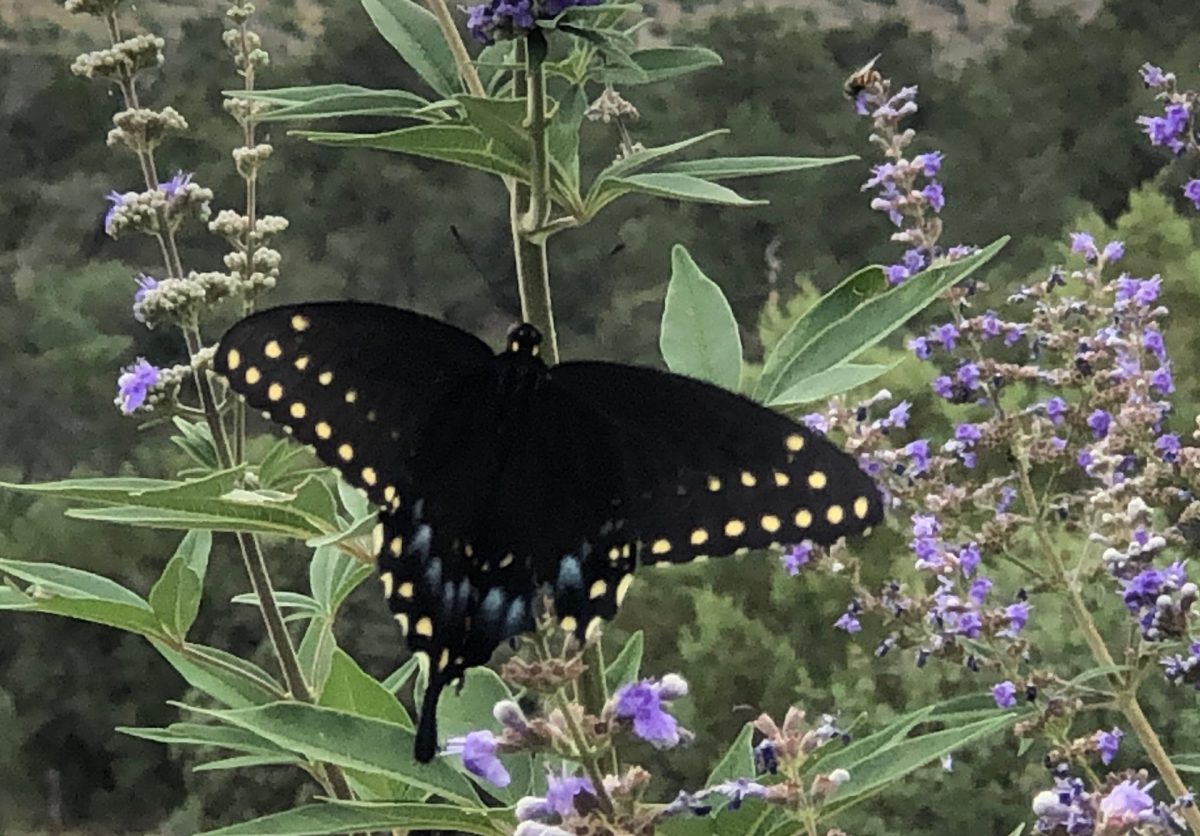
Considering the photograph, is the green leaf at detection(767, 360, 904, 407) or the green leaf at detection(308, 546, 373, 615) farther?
the green leaf at detection(308, 546, 373, 615)

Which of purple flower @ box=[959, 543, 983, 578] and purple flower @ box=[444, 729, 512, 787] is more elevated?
purple flower @ box=[959, 543, 983, 578]

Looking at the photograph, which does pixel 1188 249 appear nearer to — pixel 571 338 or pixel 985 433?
pixel 571 338

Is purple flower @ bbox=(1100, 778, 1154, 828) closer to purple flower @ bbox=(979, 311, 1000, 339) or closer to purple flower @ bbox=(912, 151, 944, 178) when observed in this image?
purple flower @ bbox=(979, 311, 1000, 339)

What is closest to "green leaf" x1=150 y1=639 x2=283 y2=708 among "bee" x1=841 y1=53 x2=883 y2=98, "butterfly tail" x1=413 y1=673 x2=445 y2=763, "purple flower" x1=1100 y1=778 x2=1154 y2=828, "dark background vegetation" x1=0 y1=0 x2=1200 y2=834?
"butterfly tail" x1=413 y1=673 x2=445 y2=763

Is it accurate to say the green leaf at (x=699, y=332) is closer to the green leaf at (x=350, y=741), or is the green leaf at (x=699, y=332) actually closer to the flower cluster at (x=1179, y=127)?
the green leaf at (x=350, y=741)

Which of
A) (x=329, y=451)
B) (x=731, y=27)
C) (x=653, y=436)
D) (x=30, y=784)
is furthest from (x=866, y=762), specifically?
(x=731, y=27)

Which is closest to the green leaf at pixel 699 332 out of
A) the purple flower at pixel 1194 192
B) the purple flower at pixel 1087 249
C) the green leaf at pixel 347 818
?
the green leaf at pixel 347 818

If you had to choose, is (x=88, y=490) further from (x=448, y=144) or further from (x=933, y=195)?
(x=933, y=195)

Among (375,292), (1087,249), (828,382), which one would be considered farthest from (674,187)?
(375,292)
